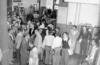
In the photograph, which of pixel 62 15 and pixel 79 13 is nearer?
pixel 79 13

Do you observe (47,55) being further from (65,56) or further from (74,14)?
(74,14)

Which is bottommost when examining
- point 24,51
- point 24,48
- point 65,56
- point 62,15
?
point 65,56

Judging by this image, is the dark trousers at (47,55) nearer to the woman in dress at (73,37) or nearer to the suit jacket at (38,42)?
the suit jacket at (38,42)

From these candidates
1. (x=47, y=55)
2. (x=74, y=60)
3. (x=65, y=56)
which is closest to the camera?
(x=65, y=56)

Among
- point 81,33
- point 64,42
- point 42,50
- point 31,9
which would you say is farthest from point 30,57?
point 31,9

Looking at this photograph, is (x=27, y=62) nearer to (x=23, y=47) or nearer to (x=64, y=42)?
(x=23, y=47)

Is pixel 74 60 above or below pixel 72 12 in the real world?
below

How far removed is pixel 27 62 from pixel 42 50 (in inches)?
27.3

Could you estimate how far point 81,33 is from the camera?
5.68 metres

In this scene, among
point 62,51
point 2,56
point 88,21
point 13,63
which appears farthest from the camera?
point 88,21

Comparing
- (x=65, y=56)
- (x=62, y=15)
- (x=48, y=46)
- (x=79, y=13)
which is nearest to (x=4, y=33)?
(x=48, y=46)

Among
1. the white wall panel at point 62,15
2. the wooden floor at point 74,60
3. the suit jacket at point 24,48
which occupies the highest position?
the white wall panel at point 62,15

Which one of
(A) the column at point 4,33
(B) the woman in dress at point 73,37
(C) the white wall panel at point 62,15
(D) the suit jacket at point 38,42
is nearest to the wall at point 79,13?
(C) the white wall panel at point 62,15

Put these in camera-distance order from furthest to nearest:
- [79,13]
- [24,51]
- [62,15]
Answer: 1. [62,15]
2. [79,13]
3. [24,51]
